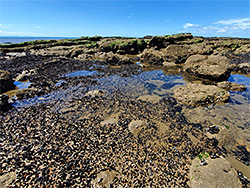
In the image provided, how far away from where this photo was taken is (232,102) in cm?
1169

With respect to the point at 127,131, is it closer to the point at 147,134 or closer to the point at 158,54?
the point at 147,134

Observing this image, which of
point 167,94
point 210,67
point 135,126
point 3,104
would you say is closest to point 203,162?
point 135,126

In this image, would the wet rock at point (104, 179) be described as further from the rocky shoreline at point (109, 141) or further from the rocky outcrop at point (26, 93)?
the rocky outcrop at point (26, 93)

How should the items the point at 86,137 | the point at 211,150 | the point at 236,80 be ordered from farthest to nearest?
1. the point at 236,80
2. the point at 86,137
3. the point at 211,150

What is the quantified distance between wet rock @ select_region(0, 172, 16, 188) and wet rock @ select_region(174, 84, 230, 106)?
13073 millimetres

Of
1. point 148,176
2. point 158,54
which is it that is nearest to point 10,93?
point 148,176

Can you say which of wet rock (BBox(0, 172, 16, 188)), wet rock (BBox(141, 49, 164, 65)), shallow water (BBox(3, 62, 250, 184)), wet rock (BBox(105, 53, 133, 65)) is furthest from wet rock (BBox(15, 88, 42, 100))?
wet rock (BBox(141, 49, 164, 65))

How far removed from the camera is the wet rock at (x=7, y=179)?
5.19m

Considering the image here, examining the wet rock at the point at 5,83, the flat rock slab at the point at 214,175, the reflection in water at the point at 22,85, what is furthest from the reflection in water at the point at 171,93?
the flat rock slab at the point at 214,175

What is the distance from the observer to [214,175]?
17.7 feet

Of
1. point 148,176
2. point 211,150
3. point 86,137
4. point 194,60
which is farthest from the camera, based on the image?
point 194,60

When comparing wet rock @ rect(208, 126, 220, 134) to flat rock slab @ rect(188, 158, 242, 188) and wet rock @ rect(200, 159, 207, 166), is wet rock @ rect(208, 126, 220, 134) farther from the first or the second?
wet rock @ rect(200, 159, 207, 166)

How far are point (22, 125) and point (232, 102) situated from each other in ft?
60.9

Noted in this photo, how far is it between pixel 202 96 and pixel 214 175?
782 centimetres
